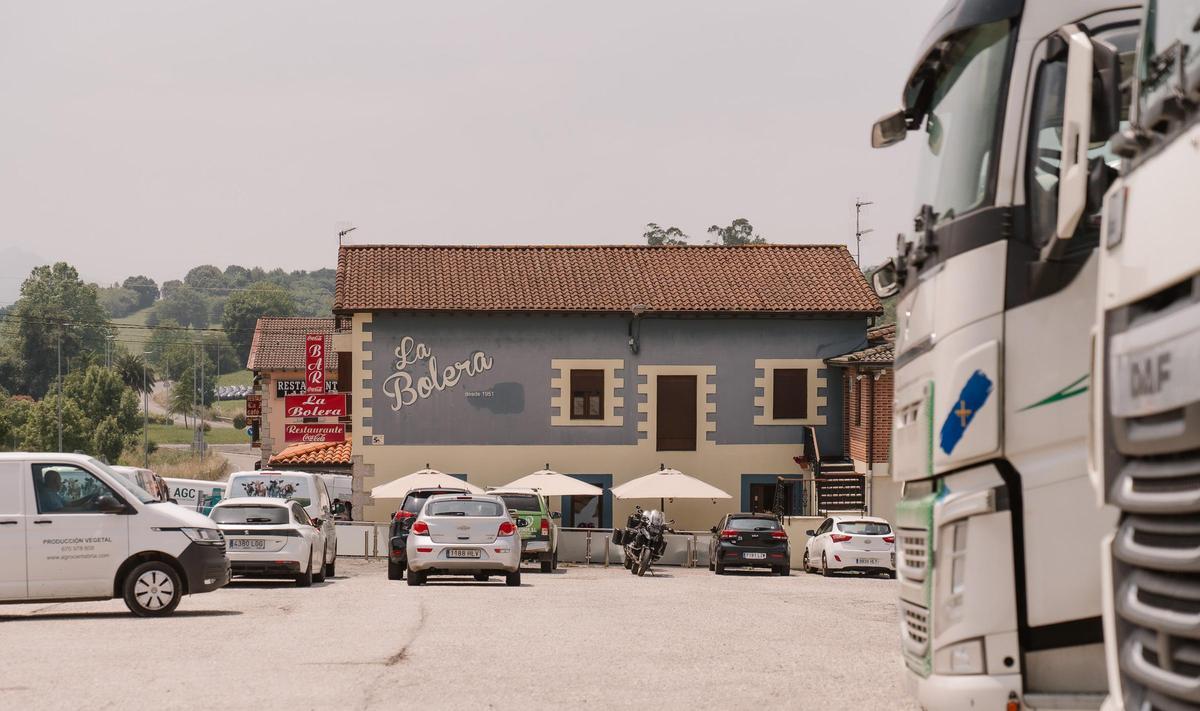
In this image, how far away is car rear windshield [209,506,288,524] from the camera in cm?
2483

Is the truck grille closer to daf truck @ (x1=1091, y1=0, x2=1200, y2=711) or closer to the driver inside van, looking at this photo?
daf truck @ (x1=1091, y1=0, x2=1200, y2=711)

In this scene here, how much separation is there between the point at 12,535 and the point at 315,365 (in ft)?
113

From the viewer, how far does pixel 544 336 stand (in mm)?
46438

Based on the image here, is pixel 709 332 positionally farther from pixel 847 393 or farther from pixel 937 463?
pixel 937 463

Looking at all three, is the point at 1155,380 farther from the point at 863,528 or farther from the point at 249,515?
the point at 863,528

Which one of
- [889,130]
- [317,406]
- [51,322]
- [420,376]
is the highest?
Result: [51,322]

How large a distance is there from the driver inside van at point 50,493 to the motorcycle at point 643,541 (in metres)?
17.3

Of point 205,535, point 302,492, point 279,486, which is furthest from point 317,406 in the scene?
point 205,535

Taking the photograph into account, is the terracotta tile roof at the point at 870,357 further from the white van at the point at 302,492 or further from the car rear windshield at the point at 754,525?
the white van at the point at 302,492

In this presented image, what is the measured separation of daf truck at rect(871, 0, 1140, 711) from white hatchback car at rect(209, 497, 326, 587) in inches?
678

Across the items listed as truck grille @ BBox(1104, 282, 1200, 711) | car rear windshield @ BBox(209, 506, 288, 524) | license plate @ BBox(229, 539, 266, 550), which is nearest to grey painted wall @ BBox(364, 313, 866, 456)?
car rear windshield @ BBox(209, 506, 288, 524)

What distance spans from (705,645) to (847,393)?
105 ft

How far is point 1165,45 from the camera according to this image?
544cm

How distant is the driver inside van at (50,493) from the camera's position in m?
18.0
